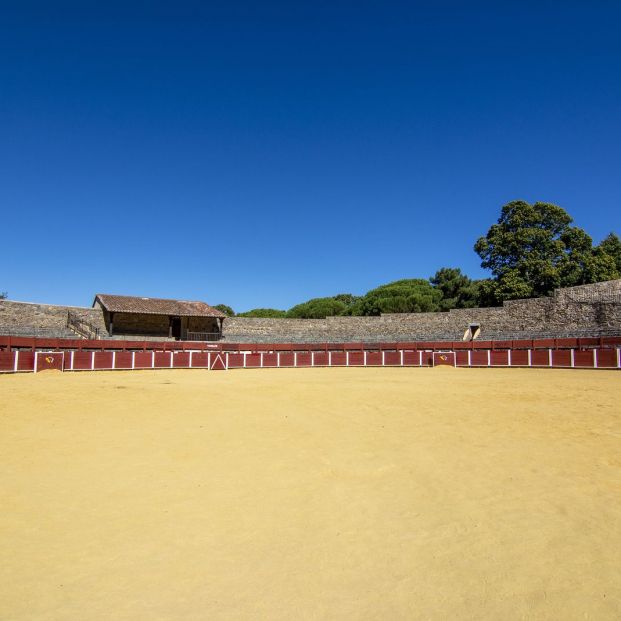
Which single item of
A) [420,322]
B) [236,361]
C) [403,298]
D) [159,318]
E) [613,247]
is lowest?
[236,361]

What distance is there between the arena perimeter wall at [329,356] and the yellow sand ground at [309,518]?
41.3 feet

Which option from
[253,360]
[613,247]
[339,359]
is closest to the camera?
[253,360]

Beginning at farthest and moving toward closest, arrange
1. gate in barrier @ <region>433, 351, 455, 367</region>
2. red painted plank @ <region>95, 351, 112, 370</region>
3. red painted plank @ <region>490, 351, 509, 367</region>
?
gate in barrier @ <region>433, 351, 455, 367</region> < red painted plank @ <region>490, 351, 509, 367</region> < red painted plank @ <region>95, 351, 112, 370</region>

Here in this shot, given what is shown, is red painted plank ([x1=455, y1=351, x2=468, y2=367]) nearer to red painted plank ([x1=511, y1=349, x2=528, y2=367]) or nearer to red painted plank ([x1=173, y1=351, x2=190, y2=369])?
red painted plank ([x1=511, y1=349, x2=528, y2=367])

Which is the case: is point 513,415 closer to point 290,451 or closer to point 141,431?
point 290,451

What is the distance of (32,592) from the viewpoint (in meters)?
2.74

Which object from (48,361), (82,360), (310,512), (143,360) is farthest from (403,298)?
(310,512)

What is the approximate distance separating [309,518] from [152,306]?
30.1 meters

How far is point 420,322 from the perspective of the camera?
33.1 metres

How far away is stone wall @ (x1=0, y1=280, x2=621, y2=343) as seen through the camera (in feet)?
83.9

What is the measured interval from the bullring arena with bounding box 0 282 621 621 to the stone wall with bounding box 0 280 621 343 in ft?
63.7

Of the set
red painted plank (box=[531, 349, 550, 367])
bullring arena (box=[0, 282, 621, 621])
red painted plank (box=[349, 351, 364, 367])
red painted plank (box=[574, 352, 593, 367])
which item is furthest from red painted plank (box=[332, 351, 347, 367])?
bullring arena (box=[0, 282, 621, 621])

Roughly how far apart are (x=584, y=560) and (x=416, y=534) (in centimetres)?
113

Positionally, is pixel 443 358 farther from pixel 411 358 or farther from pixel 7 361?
pixel 7 361
